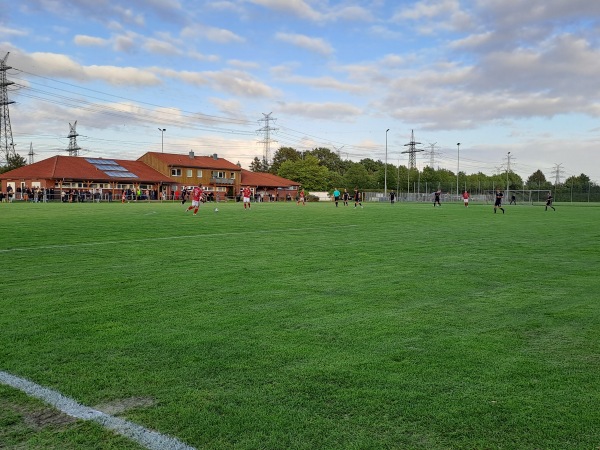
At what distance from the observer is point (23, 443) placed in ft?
9.87

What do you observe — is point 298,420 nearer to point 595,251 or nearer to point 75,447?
point 75,447

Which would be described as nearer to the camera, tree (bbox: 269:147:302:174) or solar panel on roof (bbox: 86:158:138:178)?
solar panel on roof (bbox: 86:158:138:178)

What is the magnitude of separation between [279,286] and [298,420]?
4.53 metres

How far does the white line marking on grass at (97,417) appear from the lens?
9.96 feet

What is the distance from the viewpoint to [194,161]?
87.8 m

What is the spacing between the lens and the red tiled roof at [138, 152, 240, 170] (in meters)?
83.2

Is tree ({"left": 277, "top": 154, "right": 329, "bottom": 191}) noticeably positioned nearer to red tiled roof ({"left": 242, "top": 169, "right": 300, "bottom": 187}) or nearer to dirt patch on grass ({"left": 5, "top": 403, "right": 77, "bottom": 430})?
red tiled roof ({"left": 242, "top": 169, "right": 300, "bottom": 187})

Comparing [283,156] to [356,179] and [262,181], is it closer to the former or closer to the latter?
[356,179]

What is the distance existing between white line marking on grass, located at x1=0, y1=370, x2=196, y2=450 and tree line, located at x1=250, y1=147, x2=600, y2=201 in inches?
3251

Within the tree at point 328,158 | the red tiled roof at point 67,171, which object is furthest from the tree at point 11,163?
the tree at point 328,158

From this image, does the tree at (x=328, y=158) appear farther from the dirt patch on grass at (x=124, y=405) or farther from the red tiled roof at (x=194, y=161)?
the dirt patch on grass at (x=124, y=405)

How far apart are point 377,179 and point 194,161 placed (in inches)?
1909

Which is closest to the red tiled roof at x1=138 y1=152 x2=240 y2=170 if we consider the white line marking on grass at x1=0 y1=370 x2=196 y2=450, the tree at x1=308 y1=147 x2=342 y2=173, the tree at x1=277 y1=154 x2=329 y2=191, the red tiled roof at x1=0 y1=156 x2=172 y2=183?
the red tiled roof at x1=0 y1=156 x2=172 y2=183

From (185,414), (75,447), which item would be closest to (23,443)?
(75,447)
